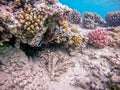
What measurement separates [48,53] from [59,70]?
624 mm

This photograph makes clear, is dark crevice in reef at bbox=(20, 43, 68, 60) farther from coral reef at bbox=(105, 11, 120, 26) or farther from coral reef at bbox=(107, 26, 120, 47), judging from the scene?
coral reef at bbox=(105, 11, 120, 26)

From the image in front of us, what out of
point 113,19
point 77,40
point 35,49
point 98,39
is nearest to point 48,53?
point 35,49

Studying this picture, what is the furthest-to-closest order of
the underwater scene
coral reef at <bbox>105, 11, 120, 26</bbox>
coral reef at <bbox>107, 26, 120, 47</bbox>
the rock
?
coral reef at <bbox>105, 11, 120, 26</bbox> → coral reef at <bbox>107, 26, 120, 47</bbox> → the rock → the underwater scene

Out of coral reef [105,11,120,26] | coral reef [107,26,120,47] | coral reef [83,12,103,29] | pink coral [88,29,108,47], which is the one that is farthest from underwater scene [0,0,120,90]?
coral reef [105,11,120,26]

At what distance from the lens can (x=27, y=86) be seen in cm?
423

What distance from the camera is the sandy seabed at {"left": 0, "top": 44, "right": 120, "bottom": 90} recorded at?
4.19m

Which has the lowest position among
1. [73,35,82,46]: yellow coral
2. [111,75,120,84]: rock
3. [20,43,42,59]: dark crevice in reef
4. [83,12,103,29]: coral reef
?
[111,75,120,84]: rock

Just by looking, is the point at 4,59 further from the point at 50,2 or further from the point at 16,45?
the point at 50,2

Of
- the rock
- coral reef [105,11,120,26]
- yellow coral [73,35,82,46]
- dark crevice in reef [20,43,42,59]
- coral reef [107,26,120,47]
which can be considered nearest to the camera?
the rock

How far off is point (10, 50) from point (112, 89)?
9.23 ft

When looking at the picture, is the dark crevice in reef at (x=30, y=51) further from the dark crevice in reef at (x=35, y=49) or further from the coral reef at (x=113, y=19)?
the coral reef at (x=113, y=19)

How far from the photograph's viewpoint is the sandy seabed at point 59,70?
13.7ft

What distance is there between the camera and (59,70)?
503cm

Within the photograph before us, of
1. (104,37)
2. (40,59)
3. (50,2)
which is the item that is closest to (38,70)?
(40,59)
